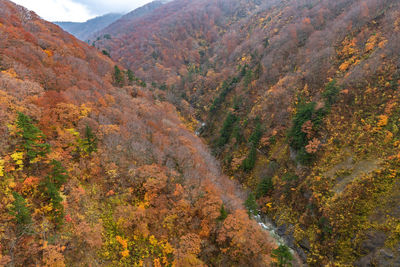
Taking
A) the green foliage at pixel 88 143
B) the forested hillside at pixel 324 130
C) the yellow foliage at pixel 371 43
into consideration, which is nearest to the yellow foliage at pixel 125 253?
the green foliage at pixel 88 143

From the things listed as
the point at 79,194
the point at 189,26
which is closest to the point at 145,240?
the point at 79,194

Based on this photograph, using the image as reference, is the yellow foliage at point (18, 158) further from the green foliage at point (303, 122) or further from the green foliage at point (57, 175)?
the green foliage at point (303, 122)

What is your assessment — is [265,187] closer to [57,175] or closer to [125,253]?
[125,253]

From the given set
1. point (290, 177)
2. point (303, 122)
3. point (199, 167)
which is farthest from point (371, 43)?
point (199, 167)

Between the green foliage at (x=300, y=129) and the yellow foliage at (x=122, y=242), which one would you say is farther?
the green foliage at (x=300, y=129)

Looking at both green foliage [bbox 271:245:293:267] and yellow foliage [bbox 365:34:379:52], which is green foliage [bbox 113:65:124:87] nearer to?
green foliage [bbox 271:245:293:267]
